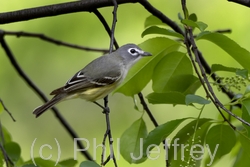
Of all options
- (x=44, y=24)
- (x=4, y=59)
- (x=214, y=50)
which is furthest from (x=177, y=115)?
(x=4, y=59)

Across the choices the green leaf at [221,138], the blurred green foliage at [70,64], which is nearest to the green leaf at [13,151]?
the green leaf at [221,138]

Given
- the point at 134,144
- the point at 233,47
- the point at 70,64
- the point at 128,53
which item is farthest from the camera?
the point at 70,64

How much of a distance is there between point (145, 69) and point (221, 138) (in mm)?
561

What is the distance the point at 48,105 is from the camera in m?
2.66

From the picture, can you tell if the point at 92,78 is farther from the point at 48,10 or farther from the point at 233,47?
the point at 233,47

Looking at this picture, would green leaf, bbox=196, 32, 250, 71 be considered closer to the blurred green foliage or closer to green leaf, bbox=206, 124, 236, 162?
green leaf, bbox=206, 124, 236, 162

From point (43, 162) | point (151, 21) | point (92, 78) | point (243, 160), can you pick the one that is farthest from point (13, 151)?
point (243, 160)

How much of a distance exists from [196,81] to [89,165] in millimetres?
841

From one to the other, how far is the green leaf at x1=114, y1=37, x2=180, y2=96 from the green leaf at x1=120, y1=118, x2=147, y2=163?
0.62 ft

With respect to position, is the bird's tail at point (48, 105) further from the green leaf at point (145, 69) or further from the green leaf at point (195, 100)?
the green leaf at point (195, 100)

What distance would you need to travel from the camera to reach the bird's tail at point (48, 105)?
2572 millimetres

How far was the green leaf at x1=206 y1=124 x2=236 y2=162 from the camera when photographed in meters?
2.10

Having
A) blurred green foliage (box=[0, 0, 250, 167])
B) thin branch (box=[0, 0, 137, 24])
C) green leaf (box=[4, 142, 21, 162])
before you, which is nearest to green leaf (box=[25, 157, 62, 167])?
green leaf (box=[4, 142, 21, 162])

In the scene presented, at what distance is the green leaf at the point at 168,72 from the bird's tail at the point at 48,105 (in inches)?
27.3
